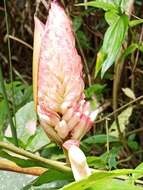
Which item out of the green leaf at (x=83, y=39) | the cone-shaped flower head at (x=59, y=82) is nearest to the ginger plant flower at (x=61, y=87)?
the cone-shaped flower head at (x=59, y=82)

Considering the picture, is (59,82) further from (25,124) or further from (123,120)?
(123,120)

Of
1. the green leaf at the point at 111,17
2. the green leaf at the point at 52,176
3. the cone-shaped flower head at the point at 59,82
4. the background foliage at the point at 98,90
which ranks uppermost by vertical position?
the cone-shaped flower head at the point at 59,82

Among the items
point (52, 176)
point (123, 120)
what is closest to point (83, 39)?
point (123, 120)

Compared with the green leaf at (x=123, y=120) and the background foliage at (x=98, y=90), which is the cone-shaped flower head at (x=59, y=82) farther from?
the green leaf at (x=123, y=120)

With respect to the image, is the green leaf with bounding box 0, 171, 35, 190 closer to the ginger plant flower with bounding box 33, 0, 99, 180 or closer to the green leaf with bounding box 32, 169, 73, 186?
the green leaf with bounding box 32, 169, 73, 186

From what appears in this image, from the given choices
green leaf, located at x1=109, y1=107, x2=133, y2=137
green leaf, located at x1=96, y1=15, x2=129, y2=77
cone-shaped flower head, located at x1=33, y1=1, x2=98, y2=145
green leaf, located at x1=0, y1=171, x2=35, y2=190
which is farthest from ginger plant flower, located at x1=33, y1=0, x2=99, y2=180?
green leaf, located at x1=109, y1=107, x2=133, y2=137

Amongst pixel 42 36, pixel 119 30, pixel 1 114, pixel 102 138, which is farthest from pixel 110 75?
pixel 42 36

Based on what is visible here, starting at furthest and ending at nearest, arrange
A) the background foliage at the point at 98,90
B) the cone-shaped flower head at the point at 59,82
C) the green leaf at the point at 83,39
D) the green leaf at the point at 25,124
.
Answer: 1. the green leaf at the point at 83,39
2. the green leaf at the point at 25,124
3. the background foliage at the point at 98,90
4. the cone-shaped flower head at the point at 59,82

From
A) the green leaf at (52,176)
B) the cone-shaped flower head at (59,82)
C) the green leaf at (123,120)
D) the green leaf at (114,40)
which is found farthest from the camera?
the green leaf at (123,120)

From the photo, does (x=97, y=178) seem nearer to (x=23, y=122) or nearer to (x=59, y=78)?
(x=59, y=78)
